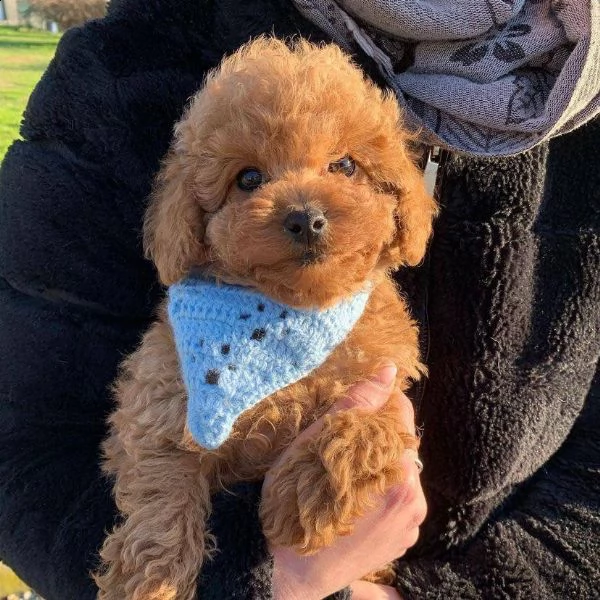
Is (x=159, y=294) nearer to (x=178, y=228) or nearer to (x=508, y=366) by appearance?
(x=178, y=228)

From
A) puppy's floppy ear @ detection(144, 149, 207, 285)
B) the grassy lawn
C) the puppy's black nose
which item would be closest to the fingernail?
the puppy's black nose

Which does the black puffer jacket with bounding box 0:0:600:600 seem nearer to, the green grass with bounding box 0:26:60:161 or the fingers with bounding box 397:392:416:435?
the fingers with bounding box 397:392:416:435

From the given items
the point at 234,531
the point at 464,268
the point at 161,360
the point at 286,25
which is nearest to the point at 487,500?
the point at 464,268

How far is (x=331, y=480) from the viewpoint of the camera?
1.60 metres

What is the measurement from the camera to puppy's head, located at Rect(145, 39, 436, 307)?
160 centimetres

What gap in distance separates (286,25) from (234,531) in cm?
144

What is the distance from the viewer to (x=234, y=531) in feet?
5.52

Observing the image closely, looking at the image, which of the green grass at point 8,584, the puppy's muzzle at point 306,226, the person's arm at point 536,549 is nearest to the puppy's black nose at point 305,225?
the puppy's muzzle at point 306,226

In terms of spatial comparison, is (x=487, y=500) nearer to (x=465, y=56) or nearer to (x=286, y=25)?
(x=465, y=56)

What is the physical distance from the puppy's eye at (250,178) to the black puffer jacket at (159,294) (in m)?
0.40

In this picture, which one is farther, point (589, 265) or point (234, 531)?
point (589, 265)

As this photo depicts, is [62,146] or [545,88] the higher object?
[545,88]

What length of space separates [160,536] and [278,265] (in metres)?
0.74

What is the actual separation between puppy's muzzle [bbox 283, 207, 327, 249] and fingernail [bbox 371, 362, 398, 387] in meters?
0.45
